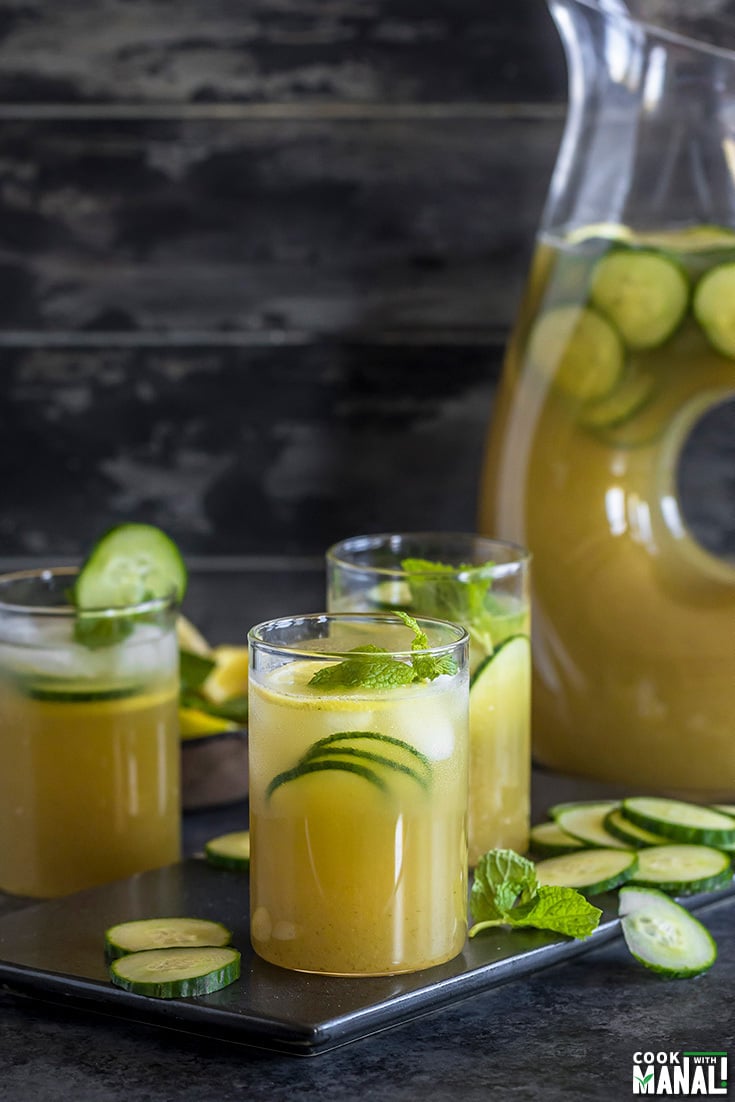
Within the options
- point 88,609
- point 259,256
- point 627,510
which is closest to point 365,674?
point 88,609

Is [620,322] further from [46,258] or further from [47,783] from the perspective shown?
[46,258]

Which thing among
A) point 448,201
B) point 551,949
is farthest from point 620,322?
point 551,949

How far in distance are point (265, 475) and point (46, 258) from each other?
13.5 inches

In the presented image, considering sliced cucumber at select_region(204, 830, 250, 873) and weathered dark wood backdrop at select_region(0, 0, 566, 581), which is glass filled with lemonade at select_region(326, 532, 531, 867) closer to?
sliced cucumber at select_region(204, 830, 250, 873)

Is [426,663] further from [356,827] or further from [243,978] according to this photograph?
[243,978]

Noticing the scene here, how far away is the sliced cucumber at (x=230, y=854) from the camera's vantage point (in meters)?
1.03

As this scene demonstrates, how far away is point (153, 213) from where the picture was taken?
5.53 ft

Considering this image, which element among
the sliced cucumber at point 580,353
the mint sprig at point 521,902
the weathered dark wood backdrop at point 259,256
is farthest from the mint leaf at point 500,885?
the weathered dark wood backdrop at point 259,256

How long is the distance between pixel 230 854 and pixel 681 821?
31 cm

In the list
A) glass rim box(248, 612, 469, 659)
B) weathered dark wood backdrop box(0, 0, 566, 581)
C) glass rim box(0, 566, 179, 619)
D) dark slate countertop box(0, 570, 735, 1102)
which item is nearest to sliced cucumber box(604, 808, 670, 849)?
dark slate countertop box(0, 570, 735, 1102)

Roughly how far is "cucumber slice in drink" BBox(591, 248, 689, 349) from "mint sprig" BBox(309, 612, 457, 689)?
0.51 meters

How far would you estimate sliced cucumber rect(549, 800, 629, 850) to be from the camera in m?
1.05

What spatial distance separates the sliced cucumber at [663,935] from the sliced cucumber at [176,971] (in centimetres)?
24

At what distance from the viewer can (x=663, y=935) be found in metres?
0.91
